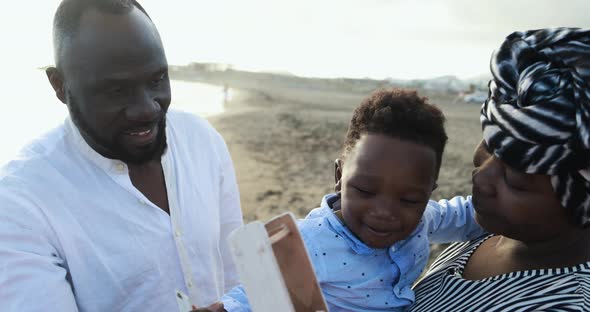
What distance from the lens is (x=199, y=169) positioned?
7.79 ft

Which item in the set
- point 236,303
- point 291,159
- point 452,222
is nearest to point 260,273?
point 236,303

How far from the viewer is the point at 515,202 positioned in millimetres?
1481

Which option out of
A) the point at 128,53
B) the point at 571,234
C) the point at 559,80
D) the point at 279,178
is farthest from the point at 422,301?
the point at 279,178

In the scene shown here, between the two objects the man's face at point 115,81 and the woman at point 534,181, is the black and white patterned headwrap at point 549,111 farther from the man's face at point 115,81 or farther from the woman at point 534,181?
the man's face at point 115,81

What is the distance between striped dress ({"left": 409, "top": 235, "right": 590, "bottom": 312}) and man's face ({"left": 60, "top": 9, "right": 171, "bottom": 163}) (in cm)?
134

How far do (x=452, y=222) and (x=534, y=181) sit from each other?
81 cm

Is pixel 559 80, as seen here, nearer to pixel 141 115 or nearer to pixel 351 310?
pixel 351 310

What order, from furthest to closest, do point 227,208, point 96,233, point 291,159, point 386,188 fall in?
1. point 291,159
2. point 227,208
3. point 96,233
4. point 386,188

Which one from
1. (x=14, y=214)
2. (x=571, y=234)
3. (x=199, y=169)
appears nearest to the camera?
(x=571, y=234)

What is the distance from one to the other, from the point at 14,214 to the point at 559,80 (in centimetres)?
185

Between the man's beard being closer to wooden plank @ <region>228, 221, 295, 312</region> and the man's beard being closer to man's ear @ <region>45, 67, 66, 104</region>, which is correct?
man's ear @ <region>45, 67, 66, 104</region>

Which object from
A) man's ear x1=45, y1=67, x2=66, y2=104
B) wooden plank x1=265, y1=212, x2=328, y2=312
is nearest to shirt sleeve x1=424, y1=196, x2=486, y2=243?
wooden plank x1=265, y1=212, x2=328, y2=312

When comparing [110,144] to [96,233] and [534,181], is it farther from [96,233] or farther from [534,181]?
[534,181]

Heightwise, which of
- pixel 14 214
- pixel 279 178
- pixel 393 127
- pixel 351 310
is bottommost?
pixel 279 178
